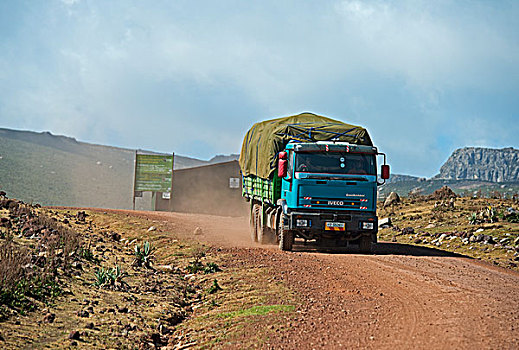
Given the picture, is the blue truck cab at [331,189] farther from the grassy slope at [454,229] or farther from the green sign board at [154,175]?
the green sign board at [154,175]

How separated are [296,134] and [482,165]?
98.7m

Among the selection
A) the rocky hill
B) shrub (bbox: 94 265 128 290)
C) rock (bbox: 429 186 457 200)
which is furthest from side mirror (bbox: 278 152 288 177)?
the rocky hill

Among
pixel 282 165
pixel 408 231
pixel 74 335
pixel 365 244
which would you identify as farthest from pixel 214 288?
pixel 408 231

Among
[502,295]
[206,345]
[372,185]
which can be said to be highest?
[372,185]

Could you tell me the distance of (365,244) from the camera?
16391 mm

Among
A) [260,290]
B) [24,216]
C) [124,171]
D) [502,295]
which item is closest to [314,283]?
[260,290]

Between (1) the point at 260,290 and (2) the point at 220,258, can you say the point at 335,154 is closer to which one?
(2) the point at 220,258

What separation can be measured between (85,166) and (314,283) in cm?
10794

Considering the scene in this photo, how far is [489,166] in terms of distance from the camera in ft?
345

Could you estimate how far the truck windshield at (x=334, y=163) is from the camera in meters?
15.5

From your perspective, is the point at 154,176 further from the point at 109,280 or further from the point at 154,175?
the point at 109,280

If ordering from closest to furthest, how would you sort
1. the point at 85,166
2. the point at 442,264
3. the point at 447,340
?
the point at 447,340 < the point at 442,264 < the point at 85,166

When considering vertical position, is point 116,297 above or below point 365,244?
below

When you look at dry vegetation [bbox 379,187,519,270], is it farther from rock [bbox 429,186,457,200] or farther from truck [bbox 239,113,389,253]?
truck [bbox 239,113,389,253]
